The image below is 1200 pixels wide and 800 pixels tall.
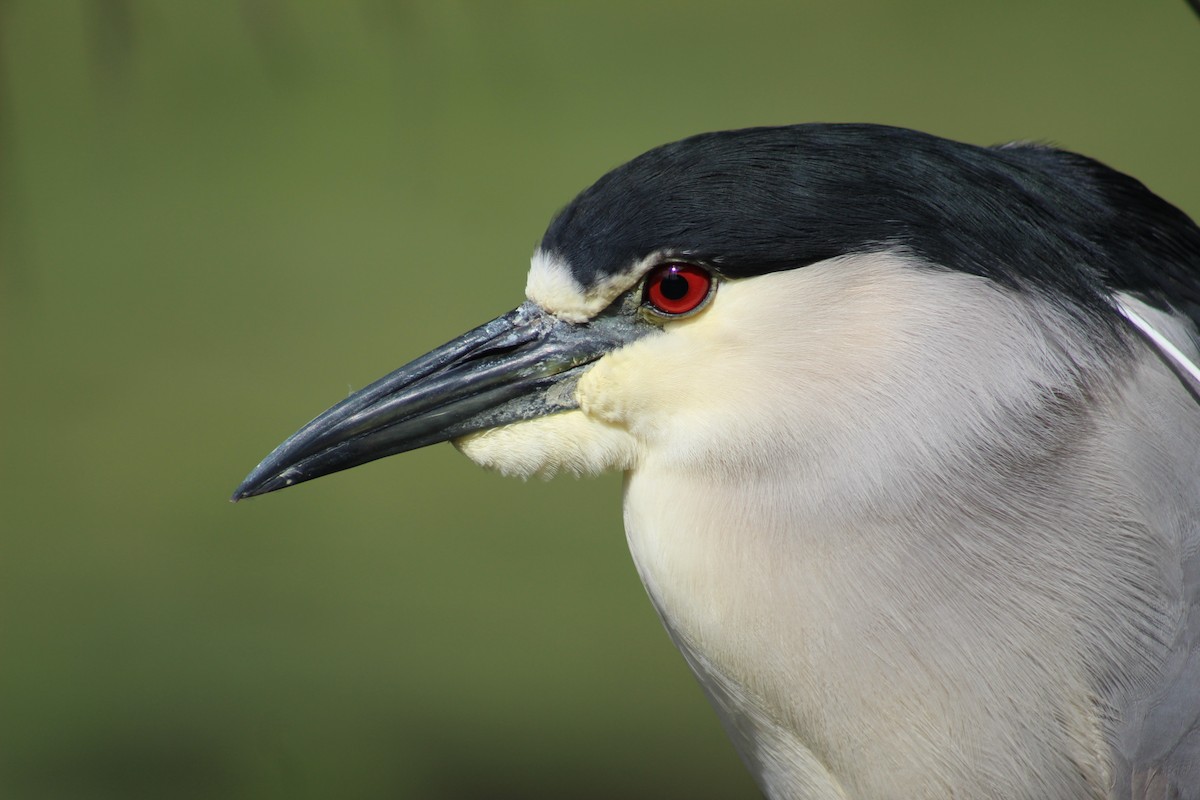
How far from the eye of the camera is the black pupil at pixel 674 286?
78 centimetres

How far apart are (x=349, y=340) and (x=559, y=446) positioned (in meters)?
1.62

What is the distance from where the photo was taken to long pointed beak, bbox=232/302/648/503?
32.6 inches

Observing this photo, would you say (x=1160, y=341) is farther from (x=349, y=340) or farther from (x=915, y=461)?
(x=349, y=340)

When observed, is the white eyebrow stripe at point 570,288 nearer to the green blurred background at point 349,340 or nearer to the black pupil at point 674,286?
the black pupil at point 674,286

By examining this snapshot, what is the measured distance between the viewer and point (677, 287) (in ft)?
2.56

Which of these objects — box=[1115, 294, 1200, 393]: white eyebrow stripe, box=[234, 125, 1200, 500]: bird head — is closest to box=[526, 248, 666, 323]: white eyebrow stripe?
box=[234, 125, 1200, 500]: bird head

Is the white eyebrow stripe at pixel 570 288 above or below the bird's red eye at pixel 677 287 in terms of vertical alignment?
above

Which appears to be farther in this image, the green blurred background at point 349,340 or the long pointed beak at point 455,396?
the green blurred background at point 349,340

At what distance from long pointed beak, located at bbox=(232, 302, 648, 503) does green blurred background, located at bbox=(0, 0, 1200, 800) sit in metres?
0.48

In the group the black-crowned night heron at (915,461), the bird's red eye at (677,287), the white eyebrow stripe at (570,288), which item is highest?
the white eyebrow stripe at (570,288)

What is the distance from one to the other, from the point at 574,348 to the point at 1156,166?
2157 mm

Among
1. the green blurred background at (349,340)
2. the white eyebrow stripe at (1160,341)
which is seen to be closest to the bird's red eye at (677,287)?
the white eyebrow stripe at (1160,341)

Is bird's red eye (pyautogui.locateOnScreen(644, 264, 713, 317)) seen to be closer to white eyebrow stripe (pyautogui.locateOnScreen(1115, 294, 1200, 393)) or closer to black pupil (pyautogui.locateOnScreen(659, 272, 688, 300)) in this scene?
black pupil (pyautogui.locateOnScreen(659, 272, 688, 300))

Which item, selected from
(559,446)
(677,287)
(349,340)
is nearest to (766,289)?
(677,287)
